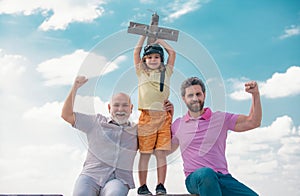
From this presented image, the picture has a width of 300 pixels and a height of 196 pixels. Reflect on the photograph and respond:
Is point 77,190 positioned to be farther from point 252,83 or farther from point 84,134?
point 252,83

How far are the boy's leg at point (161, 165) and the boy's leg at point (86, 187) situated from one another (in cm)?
57

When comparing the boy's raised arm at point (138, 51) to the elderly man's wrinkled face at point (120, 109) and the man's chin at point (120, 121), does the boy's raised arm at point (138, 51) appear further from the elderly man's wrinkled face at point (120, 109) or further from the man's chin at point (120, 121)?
the man's chin at point (120, 121)

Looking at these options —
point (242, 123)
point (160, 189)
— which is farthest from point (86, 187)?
point (242, 123)

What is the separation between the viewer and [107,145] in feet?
13.0

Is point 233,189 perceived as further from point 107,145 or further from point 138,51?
point 138,51

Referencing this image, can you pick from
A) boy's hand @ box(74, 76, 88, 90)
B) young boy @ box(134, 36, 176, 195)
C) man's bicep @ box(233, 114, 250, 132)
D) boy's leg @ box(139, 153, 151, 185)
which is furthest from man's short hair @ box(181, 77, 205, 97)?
boy's hand @ box(74, 76, 88, 90)

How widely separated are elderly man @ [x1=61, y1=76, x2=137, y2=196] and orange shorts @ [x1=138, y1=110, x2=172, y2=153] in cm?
8

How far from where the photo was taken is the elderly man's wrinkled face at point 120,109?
4.04 meters

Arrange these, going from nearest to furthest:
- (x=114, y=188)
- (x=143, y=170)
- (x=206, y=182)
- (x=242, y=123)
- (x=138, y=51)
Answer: (x=206, y=182) → (x=114, y=188) → (x=143, y=170) → (x=242, y=123) → (x=138, y=51)

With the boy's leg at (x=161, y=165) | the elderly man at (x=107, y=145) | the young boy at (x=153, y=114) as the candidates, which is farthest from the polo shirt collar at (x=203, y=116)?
the elderly man at (x=107, y=145)

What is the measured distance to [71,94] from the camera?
3.87 meters

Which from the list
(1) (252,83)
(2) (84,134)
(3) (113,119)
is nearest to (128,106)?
(3) (113,119)

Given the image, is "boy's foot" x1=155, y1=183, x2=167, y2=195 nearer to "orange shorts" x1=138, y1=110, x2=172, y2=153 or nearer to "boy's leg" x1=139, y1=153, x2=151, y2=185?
"boy's leg" x1=139, y1=153, x2=151, y2=185

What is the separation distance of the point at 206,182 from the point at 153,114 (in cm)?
84
